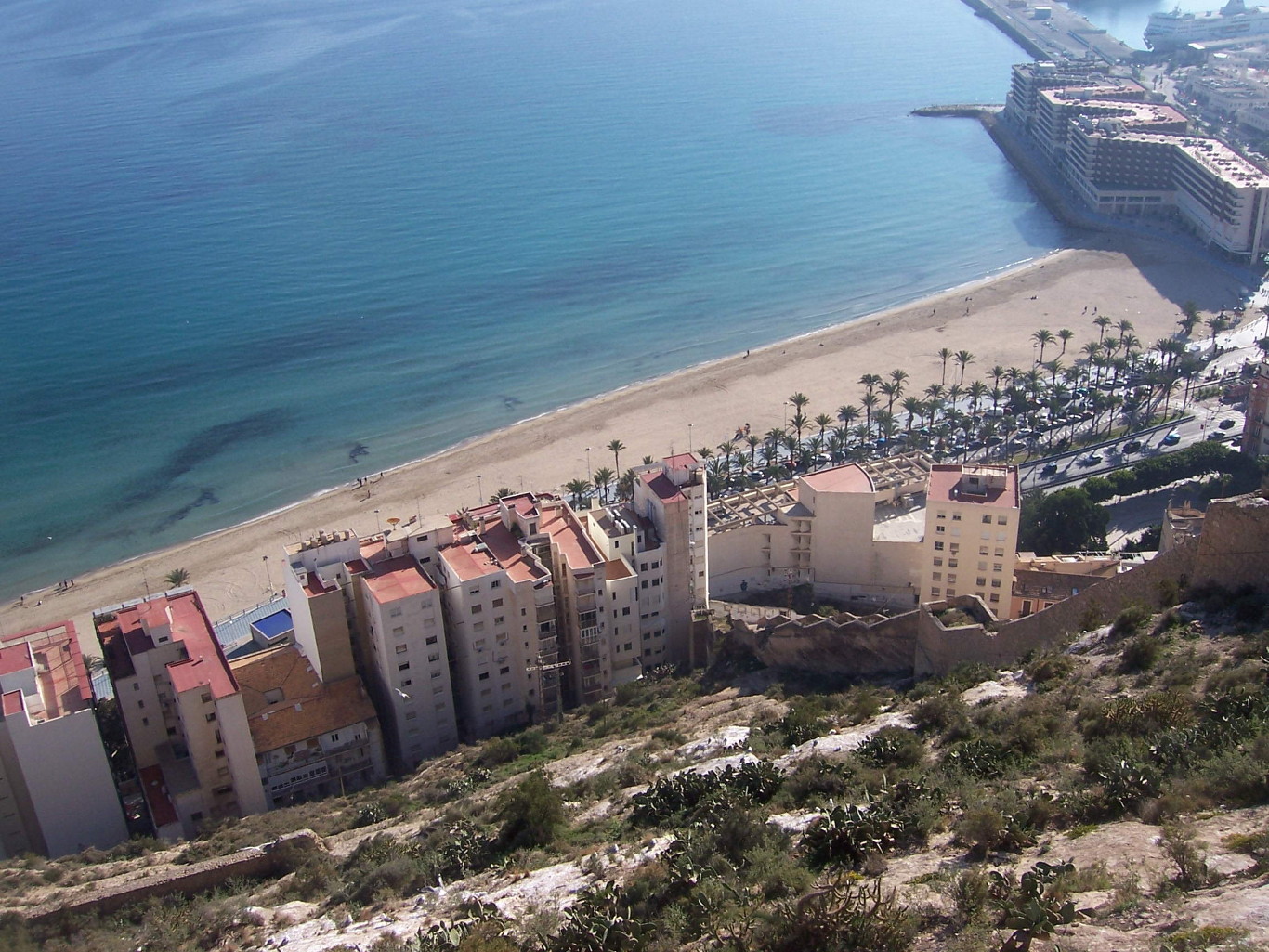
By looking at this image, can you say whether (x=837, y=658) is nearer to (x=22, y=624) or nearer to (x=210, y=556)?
(x=210, y=556)

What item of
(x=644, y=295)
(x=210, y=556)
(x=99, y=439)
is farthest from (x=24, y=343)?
(x=644, y=295)

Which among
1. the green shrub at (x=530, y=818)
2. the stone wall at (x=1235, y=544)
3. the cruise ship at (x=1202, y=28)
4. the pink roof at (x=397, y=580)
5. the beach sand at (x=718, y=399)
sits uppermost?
the cruise ship at (x=1202, y=28)

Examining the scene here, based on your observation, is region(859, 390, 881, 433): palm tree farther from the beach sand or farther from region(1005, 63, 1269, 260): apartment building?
region(1005, 63, 1269, 260): apartment building

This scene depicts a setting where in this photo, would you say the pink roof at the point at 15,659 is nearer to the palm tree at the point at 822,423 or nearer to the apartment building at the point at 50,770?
the apartment building at the point at 50,770

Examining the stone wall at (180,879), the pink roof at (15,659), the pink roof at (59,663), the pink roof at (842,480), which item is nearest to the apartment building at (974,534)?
the pink roof at (842,480)

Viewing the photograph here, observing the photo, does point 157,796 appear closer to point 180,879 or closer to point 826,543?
point 180,879

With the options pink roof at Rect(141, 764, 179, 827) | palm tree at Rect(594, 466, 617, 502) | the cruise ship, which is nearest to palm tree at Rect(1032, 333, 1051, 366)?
palm tree at Rect(594, 466, 617, 502)

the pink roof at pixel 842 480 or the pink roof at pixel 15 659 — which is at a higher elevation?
→ the pink roof at pixel 15 659
